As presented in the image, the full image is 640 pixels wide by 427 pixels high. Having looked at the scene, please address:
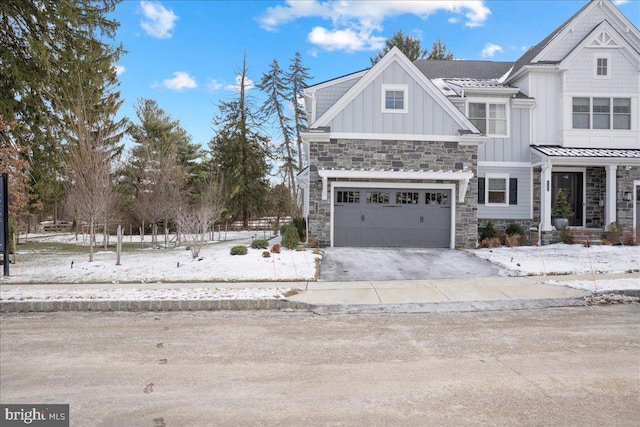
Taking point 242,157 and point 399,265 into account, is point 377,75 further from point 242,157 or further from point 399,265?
point 242,157

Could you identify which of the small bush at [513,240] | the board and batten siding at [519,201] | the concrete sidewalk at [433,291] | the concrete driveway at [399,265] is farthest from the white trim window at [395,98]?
the concrete sidewalk at [433,291]

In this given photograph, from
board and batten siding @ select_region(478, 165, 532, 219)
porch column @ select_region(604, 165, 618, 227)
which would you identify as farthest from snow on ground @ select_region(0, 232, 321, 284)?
porch column @ select_region(604, 165, 618, 227)

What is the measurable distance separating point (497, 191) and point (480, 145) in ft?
7.94

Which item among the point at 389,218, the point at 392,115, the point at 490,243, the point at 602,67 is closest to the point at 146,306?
the point at 389,218

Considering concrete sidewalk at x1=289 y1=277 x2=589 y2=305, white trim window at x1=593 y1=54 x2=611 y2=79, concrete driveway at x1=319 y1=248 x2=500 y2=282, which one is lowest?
concrete sidewalk at x1=289 y1=277 x2=589 y2=305

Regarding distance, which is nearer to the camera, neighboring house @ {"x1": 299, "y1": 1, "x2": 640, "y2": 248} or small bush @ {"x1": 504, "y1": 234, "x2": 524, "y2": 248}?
neighboring house @ {"x1": 299, "y1": 1, "x2": 640, "y2": 248}

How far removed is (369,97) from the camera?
16906 millimetres

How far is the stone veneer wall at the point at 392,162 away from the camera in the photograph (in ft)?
54.9

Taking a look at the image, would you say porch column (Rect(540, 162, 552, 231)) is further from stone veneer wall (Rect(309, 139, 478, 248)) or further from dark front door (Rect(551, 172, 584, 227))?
stone veneer wall (Rect(309, 139, 478, 248))

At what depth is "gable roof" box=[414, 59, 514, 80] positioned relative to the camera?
23.4 m

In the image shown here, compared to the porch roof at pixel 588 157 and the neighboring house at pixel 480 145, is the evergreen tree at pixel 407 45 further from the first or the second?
the porch roof at pixel 588 157

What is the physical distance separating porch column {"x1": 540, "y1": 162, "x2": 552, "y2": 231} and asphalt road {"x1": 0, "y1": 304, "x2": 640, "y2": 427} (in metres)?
10.8

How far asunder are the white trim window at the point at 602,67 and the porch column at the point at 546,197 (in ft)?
17.2

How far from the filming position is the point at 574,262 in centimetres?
1362
